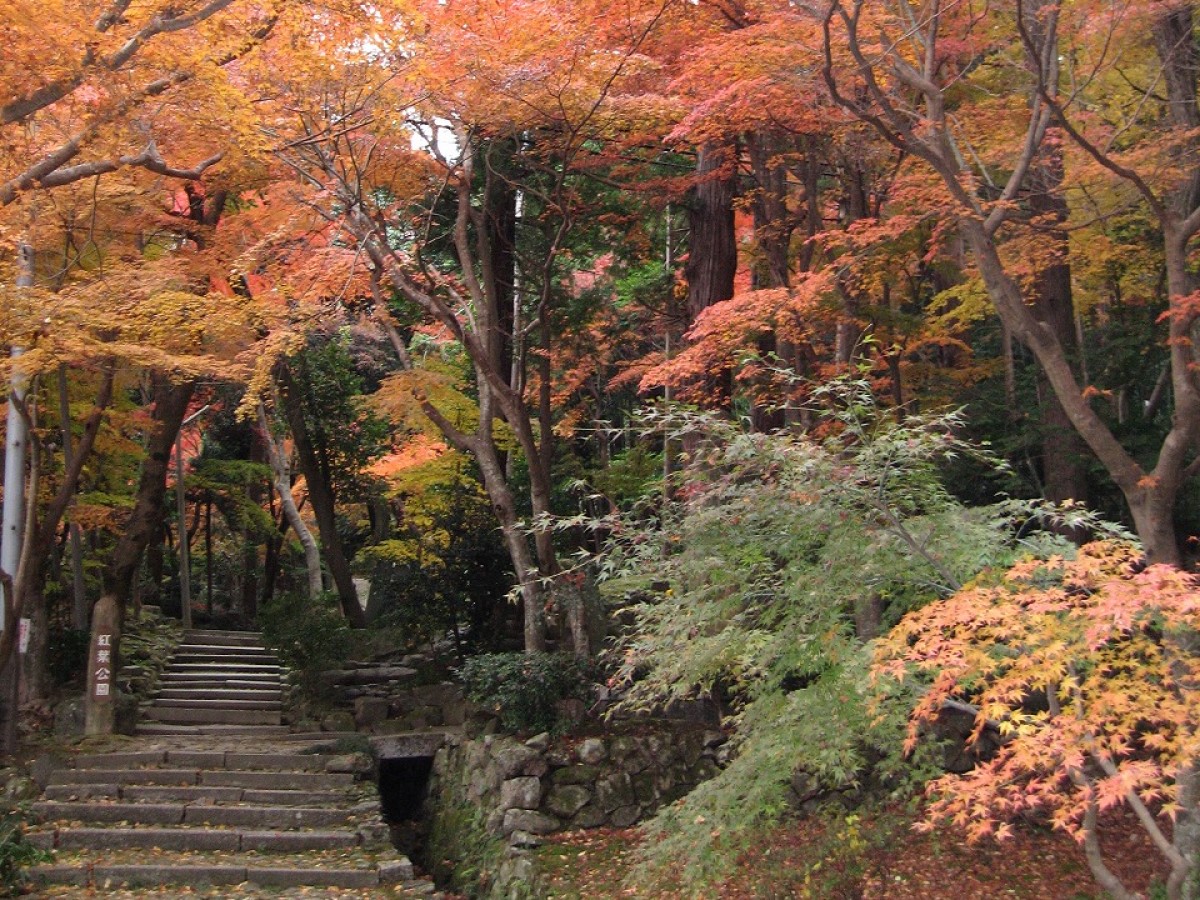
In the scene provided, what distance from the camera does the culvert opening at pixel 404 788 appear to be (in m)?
13.1

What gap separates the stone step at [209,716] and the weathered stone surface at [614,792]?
624cm

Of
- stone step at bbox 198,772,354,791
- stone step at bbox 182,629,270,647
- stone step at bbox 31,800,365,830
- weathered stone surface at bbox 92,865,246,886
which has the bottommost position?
weathered stone surface at bbox 92,865,246,886

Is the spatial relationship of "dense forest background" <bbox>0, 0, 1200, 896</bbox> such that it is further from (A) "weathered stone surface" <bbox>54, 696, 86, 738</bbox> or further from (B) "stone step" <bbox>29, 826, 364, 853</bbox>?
(B) "stone step" <bbox>29, 826, 364, 853</bbox>

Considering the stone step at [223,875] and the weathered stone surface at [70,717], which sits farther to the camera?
the weathered stone surface at [70,717]

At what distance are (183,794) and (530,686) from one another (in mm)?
3716

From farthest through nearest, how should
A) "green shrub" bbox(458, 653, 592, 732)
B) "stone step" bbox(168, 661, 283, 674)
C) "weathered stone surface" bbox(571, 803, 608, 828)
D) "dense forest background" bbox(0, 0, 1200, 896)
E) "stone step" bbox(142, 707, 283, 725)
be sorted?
"stone step" bbox(168, 661, 283, 674), "stone step" bbox(142, 707, 283, 725), "green shrub" bbox(458, 653, 592, 732), "weathered stone surface" bbox(571, 803, 608, 828), "dense forest background" bbox(0, 0, 1200, 896)

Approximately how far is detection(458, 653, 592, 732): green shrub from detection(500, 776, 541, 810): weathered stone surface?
635mm

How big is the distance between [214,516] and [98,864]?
56.9 feet

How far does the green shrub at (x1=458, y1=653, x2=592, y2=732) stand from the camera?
1090cm

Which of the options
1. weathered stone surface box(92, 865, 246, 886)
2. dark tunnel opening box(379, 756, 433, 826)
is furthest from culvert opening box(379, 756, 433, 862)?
weathered stone surface box(92, 865, 246, 886)

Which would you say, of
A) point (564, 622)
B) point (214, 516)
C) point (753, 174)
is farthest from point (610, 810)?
point (214, 516)

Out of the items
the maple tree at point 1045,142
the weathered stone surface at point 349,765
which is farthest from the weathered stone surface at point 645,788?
the maple tree at point 1045,142

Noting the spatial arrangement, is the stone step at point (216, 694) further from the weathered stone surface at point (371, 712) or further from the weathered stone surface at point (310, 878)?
the weathered stone surface at point (310, 878)

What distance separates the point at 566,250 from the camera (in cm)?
1468
